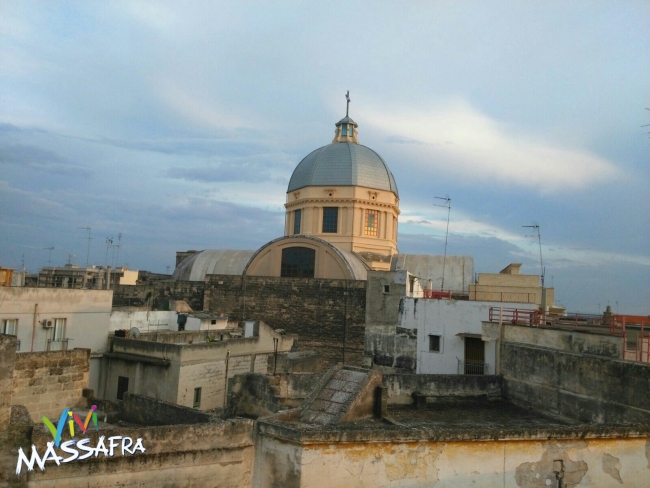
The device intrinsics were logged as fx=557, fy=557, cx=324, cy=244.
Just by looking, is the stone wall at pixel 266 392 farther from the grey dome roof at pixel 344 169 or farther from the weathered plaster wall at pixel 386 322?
the grey dome roof at pixel 344 169

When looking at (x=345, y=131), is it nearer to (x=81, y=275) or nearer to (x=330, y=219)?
(x=330, y=219)

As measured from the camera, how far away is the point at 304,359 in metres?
19.3

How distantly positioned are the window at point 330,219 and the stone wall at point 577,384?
17.7 meters

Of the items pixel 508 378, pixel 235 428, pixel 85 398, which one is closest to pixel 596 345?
pixel 508 378

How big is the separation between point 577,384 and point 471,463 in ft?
17.6

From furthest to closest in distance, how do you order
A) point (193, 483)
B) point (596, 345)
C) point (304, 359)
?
1. point (304, 359)
2. point (596, 345)
3. point (193, 483)

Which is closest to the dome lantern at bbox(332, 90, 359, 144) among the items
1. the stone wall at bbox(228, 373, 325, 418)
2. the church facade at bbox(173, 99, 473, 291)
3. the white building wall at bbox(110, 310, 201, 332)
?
the church facade at bbox(173, 99, 473, 291)

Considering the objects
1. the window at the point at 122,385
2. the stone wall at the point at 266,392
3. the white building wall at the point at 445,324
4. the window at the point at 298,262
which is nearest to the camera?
the stone wall at the point at 266,392

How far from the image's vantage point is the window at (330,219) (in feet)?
104

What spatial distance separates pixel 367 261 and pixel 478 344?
539 inches

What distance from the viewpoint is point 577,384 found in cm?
1211

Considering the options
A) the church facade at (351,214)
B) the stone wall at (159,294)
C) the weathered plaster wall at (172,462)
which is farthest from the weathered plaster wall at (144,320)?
the weathered plaster wall at (172,462)

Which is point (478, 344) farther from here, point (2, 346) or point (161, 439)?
point (2, 346)

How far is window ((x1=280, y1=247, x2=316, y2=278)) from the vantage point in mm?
27141
